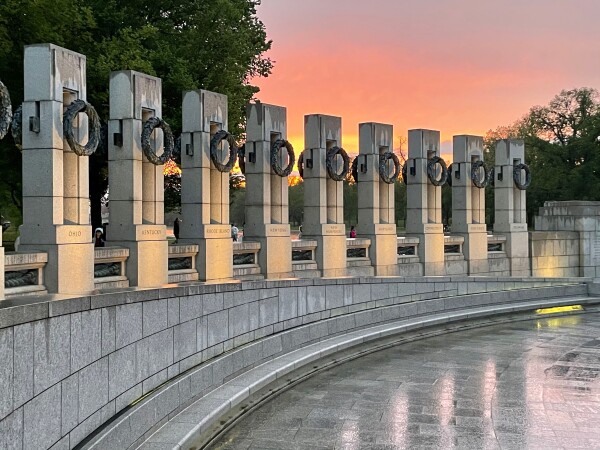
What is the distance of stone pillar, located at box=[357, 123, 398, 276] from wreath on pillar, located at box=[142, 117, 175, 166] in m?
8.00

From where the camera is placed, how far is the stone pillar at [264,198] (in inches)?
786

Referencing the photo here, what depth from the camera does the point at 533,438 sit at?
10461 mm

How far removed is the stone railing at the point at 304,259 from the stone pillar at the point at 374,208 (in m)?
2.52

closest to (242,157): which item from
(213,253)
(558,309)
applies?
(213,253)

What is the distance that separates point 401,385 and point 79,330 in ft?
23.3

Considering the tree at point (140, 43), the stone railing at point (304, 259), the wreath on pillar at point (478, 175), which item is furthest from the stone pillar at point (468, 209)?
the tree at point (140, 43)

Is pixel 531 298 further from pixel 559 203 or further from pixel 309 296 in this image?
pixel 309 296

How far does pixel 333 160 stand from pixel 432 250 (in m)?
5.27

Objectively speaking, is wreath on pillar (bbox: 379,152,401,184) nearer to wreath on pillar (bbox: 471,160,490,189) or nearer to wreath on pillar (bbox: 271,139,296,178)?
wreath on pillar (bbox: 271,139,296,178)

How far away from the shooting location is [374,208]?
23.6 m

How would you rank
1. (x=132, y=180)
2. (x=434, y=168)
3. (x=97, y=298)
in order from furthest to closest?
(x=434, y=168) → (x=132, y=180) → (x=97, y=298)

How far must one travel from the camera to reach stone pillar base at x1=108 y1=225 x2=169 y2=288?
16.0 m

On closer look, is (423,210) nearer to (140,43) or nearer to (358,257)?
(358,257)

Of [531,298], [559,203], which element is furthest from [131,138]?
[559,203]
